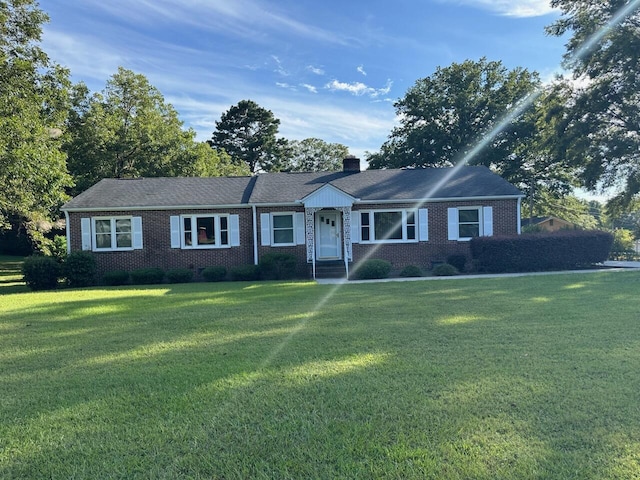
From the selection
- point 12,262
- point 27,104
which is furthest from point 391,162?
point 12,262

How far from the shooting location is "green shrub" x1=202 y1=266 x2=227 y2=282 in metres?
16.2

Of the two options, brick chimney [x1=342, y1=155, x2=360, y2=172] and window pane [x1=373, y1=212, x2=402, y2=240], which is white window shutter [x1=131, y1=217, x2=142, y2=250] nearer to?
window pane [x1=373, y1=212, x2=402, y2=240]

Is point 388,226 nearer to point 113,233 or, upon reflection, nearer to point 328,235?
point 328,235

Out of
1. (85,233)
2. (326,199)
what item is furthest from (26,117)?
(326,199)

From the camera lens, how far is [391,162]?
116 ft

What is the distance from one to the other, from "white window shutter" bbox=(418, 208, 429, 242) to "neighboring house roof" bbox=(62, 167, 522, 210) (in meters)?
0.59

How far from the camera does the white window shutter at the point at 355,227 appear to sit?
57.0 feet

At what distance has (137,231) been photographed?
17.1 m

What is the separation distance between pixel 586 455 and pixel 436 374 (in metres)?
1.64

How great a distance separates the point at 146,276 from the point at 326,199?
292 inches

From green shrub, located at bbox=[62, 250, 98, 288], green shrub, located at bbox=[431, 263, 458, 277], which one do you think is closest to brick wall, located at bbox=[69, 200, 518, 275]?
green shrub, located at bbox=[62, 250, 98, 288]

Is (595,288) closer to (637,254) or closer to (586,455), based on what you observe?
(586,455)

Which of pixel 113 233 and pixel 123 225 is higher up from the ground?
pixel 123 225

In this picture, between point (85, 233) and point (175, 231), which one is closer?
point (85, 233)
